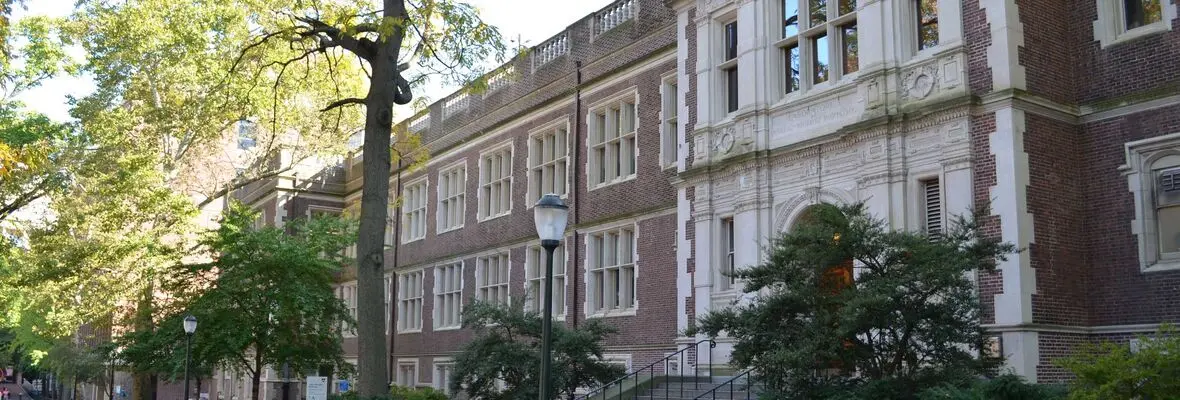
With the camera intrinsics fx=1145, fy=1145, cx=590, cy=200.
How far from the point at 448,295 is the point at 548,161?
23.9ft

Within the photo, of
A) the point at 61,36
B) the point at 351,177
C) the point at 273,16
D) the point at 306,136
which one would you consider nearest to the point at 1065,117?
the point at 273,16

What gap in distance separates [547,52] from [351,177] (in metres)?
16.3

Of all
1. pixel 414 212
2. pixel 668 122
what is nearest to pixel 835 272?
pixel 668 122

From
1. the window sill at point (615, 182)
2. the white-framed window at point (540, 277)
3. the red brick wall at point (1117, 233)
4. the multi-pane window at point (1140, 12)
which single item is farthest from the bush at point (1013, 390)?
the white-framed window at point (540, 277)

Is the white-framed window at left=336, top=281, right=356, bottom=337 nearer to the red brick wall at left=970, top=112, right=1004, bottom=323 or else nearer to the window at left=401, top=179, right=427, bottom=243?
the window at left=401, top=179, right=427, bottom=243

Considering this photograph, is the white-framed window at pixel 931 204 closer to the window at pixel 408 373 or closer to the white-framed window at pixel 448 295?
the white-framed window at pixel 448 295

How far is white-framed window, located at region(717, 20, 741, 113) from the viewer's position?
68.8 ft

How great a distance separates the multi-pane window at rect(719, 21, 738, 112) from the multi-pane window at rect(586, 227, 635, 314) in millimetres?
5051

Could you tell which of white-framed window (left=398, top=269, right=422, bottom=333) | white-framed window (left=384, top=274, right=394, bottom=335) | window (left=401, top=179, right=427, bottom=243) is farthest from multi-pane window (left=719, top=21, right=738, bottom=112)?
white-framed window (left=384, top=274, right=394, bottom=335)

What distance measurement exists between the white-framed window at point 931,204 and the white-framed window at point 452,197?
19.1 meters

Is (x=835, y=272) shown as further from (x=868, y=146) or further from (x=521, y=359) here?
(x=521, y=359)

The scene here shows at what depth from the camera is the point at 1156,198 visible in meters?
15.2

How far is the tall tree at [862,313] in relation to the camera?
41.3ft

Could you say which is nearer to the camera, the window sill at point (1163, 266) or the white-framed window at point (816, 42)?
the window sill at point (1163, 266)
